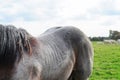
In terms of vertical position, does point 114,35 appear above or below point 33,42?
below

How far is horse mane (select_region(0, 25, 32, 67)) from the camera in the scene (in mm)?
3523

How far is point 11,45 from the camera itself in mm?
3561

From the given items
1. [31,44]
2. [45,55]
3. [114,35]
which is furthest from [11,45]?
[114,35]

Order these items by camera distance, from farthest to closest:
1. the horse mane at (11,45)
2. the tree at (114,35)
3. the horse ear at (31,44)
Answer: the tree at (114,35) < the horse ear at (31,44) < the horse mane at (11,45)

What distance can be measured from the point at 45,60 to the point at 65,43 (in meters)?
0.89

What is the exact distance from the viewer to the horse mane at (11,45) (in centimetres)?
352

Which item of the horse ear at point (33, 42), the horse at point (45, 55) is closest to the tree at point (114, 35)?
the horse at point (45, 55)

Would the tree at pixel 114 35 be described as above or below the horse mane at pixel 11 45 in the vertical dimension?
below

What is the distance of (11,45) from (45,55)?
0.70m

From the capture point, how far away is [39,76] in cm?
392

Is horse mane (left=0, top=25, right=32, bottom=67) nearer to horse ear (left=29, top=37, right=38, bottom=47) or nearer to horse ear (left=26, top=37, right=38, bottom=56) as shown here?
horse ear (left=26, top=37, right=38, bottom=56)

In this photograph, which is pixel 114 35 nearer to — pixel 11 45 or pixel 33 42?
pixel 33 42

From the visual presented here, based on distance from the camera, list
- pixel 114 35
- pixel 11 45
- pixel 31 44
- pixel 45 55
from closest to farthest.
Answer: pixel 11 45 → pixel 31 44 → pixel 45 55 → pixel 114 35

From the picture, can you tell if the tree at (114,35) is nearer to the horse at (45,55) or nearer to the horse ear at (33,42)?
the horse at (45,55)
